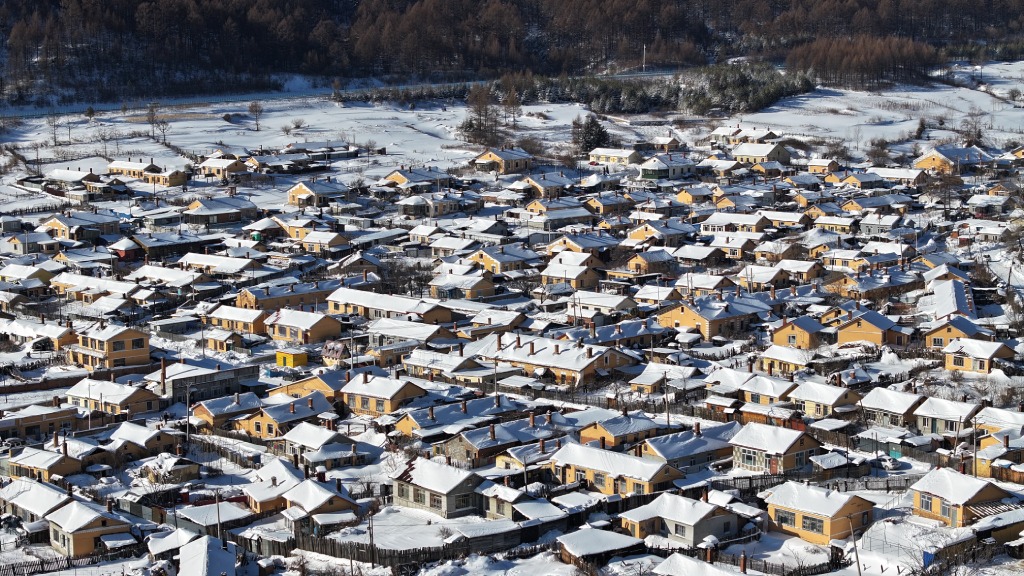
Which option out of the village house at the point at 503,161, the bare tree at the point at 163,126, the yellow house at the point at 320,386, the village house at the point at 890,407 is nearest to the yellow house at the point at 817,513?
the village house at the point at 890,407

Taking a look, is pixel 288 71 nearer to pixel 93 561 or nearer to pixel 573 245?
pixel 573 245

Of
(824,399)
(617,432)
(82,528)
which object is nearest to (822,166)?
(824,399)

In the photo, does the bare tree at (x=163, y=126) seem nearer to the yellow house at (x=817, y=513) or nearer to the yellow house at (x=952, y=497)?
the yellow house at (x=817, y=513)

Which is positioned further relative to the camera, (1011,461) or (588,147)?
(588,147)

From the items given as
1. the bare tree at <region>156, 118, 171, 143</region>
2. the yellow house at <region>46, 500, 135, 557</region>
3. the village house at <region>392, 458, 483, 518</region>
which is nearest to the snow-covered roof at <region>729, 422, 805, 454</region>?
the village house at <region>392, 458, 483, 518</region>

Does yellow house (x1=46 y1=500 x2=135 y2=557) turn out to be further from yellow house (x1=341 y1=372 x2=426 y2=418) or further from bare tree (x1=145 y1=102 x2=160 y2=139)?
bare tree (x1=145 y1=102 x2=160 y2=139)

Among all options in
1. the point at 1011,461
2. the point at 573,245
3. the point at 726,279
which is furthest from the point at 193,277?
the point at 1011,461
